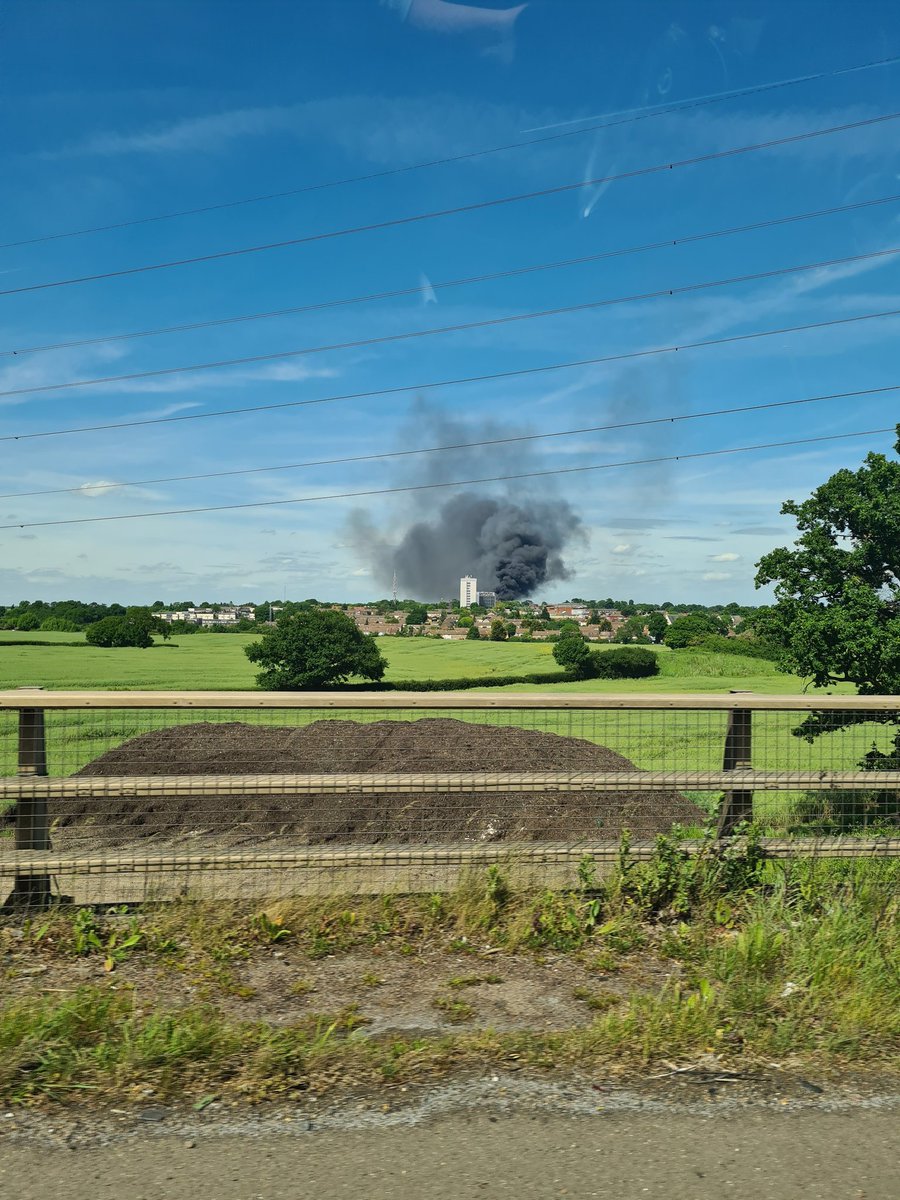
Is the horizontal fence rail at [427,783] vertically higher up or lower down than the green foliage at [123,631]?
lower down

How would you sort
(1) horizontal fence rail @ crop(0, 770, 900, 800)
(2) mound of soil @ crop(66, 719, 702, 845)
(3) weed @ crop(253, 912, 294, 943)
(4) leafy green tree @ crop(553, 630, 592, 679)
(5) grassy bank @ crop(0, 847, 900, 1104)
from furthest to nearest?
(4) leafy green tree @ crop(553, 630, 592, 679), (2) mound of soil @ crop(66, 719, 702, 845), (1) horizontal fence rail @ crop(0, 770, 900, 800), (3) weed @ crop(253, 912, 294, 943), (5) grassy bank @ crop(0, 847, 900, 1104)

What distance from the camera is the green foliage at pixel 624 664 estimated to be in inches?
1565

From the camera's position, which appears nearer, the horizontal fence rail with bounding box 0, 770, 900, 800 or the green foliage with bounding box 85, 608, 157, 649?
the horizontal fence rail with bounding box 0, 770, 900, 800

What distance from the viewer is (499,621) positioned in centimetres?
5231

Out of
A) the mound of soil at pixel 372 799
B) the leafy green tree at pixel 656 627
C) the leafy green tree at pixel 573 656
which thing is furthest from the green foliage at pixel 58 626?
the mound of soil at pixel 372 799

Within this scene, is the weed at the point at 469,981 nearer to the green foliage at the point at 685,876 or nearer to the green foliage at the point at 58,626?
the green foliage at the point at 685,876

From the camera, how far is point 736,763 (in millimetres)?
5379

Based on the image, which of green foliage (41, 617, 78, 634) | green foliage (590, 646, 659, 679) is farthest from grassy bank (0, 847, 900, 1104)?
green foliage (41, 617, 78, 634)

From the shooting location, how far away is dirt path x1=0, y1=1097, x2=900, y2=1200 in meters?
2.76

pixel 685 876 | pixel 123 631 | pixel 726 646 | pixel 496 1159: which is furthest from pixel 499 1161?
pixel 726 646

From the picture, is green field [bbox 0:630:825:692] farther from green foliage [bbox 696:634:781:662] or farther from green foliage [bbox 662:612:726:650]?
green foliage [bbox 662:612:726:650]

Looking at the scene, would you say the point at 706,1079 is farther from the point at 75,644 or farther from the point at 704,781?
the point at 75,644

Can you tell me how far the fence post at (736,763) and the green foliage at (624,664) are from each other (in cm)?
3428

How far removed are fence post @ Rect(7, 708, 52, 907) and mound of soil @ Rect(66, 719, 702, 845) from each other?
1.47m
